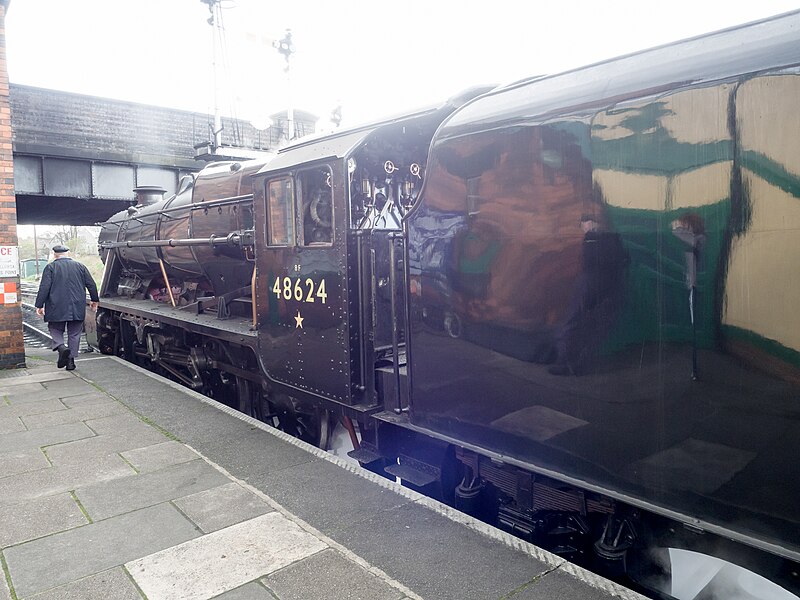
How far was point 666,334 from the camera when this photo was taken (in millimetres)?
2123

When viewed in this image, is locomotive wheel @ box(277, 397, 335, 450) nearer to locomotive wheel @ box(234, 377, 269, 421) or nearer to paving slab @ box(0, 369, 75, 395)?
locomotive wheel @ box(234, 377, 269, 421)

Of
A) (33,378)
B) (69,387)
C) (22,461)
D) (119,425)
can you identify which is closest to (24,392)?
(69,387)

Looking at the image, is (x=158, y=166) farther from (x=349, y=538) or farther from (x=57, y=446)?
(x=349, y=538)

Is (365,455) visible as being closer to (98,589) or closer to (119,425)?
(98,589)

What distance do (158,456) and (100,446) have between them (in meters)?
0.65

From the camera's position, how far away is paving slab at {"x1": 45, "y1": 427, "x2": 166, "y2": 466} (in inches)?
176

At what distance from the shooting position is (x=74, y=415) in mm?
5672


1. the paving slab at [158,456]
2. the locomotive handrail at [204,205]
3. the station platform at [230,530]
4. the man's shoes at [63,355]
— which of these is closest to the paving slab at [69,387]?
the man's shoes at [63,355]

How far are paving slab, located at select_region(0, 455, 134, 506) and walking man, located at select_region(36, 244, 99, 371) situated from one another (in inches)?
170

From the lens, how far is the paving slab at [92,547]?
2.79 m

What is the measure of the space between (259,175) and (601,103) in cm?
298

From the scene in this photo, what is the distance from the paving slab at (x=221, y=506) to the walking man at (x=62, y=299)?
5474 mm

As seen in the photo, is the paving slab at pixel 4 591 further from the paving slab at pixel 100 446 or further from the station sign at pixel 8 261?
the station sign at pixel 8 261

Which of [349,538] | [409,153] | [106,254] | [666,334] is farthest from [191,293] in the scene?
[666,334]
